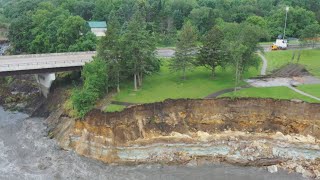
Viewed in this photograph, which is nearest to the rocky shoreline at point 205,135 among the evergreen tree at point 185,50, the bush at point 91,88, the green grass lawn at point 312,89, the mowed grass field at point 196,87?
the bush at point 91,88

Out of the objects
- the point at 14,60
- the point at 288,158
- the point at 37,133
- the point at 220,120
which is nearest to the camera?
the point at 288,158

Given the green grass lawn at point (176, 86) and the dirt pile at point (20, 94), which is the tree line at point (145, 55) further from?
the dirt pile at point (20, 94)

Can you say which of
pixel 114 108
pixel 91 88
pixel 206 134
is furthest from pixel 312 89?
pixel 91 88

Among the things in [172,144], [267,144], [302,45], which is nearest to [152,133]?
[172,144]

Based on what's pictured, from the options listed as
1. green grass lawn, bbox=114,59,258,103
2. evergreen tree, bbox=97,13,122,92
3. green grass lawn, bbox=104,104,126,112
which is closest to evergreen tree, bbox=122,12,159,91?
evergreen tree, bbox=97,13,122,92

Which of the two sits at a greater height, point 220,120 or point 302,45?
point 302,45

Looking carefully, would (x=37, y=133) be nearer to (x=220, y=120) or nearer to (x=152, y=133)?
(x=152, y=133)

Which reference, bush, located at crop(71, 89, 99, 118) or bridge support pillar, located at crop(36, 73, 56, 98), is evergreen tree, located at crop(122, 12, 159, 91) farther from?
bridge support pillar, located at crop(36, 73, 56, 98)
